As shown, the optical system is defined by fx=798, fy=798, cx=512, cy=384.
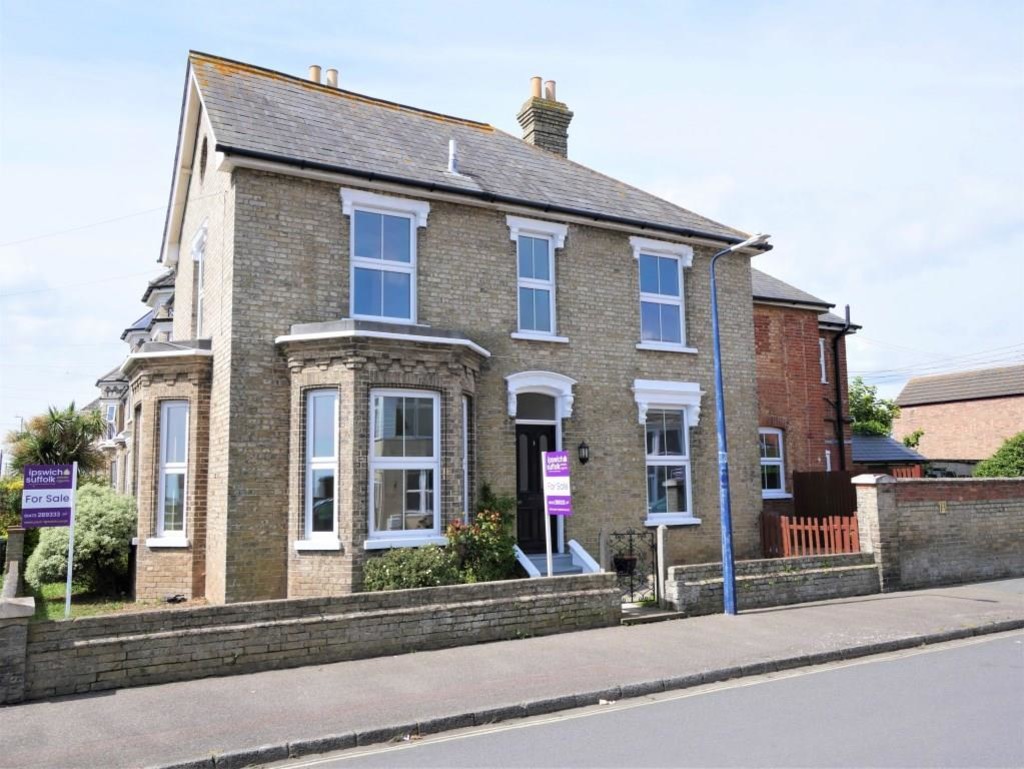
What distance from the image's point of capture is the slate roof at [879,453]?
23.7m

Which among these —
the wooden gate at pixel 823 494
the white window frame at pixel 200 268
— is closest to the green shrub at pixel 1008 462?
the wooden gate at pixel 823 494

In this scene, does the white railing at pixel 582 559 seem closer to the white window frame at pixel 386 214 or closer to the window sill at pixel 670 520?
the window sill at pixel 670 520

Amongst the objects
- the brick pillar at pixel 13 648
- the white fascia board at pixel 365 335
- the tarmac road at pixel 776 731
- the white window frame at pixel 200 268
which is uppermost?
the white window frame at pixel 200 268

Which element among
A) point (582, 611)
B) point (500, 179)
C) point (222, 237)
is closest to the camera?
point (582, 611)

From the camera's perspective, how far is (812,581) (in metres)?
13.1

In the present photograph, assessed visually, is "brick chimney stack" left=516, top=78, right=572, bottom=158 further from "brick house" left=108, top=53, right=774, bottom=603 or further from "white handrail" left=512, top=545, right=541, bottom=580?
"white handrail" left=512, top=545, right=541, bottom=580

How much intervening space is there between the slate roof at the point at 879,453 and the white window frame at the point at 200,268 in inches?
726

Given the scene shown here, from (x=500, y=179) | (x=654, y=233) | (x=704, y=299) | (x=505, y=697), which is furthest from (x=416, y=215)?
(x=505, y=697)

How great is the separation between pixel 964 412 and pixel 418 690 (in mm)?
38635

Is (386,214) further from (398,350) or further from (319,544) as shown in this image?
(319,544)

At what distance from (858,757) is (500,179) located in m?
11.8

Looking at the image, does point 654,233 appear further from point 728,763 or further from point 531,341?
point 728,763

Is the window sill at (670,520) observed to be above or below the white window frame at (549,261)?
below

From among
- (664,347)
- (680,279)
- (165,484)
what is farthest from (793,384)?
(165,484)
